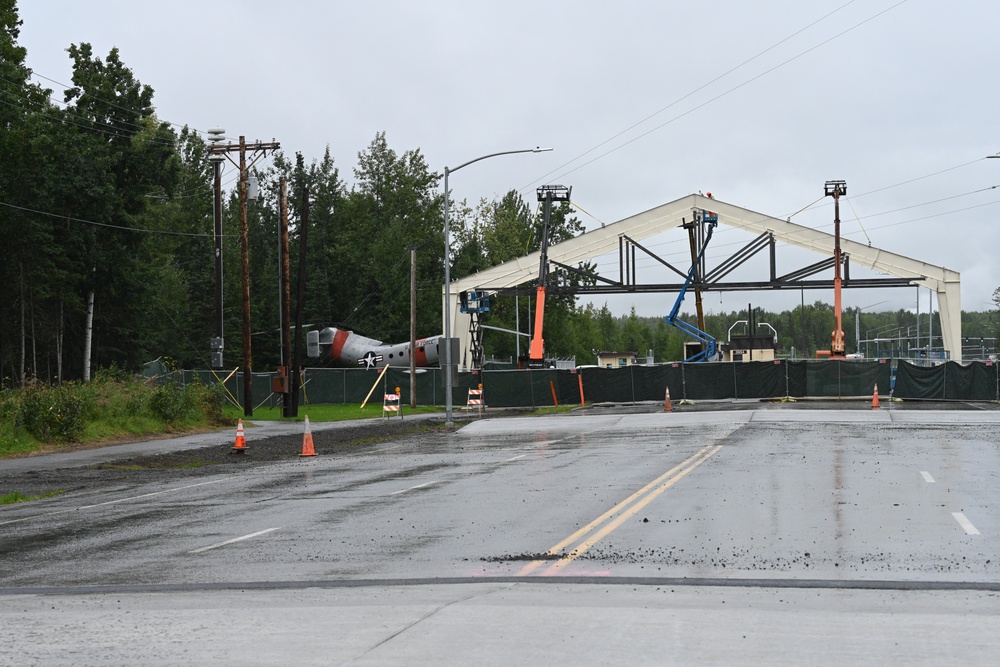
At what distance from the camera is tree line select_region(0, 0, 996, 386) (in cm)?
5747

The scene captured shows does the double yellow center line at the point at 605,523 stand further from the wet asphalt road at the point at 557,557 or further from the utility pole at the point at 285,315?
the utility pole at the point at 285,315

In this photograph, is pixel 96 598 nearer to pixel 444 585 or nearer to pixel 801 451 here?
pixel 444 585

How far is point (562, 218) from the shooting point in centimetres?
11419

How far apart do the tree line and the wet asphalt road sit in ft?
81.0

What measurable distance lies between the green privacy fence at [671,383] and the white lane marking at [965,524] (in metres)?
36.2

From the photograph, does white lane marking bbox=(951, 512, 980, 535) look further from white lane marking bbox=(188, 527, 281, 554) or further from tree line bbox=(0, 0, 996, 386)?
tree line bbox=(0, 0, 996, 386)

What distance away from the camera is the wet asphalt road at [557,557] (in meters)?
7.50

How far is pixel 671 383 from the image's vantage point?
55406 mm

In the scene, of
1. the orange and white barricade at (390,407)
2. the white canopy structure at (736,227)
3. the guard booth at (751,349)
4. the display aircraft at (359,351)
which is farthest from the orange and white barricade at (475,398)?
the guard booth at (751,349)

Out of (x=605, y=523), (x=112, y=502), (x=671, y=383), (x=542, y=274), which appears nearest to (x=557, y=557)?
(x=605, y=523)

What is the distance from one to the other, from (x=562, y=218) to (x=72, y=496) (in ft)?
315

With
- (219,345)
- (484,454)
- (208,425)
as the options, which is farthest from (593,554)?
(219,345)

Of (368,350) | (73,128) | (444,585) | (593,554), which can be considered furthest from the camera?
(368,350)

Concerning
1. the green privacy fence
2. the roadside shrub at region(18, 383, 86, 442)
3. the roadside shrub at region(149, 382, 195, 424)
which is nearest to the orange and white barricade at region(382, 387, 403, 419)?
the green privacy fence
